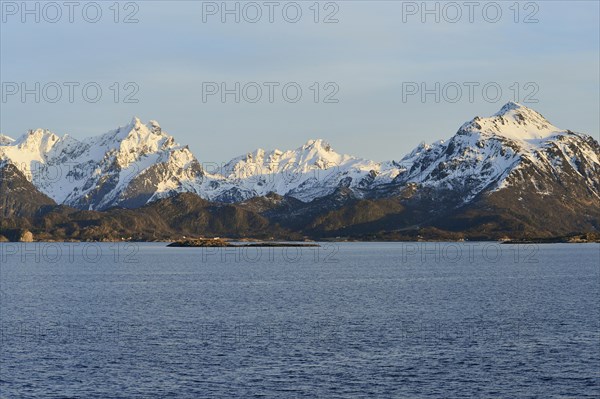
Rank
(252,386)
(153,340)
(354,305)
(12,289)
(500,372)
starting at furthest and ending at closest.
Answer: (12,289) → (354,305) → (153,340) → (500,372) → (252,386)

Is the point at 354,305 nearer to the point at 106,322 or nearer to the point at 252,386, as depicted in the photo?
the point at 106,322

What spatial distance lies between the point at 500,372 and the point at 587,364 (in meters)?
8.50

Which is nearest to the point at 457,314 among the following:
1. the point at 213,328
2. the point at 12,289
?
the point at 213,328

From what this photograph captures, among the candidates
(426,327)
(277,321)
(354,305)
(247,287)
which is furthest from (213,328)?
(247,287)

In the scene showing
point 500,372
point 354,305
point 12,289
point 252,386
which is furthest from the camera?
point 12,289

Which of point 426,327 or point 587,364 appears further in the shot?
point 426,327

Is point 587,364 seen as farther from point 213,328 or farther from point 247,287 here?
point 247,287

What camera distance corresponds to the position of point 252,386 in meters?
74.4

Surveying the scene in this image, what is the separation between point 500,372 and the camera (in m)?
80.0

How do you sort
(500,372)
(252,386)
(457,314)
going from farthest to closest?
(457,314) < (500,372) < (252,386)

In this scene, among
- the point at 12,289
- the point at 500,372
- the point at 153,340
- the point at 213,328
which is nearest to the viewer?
the point at 500,372

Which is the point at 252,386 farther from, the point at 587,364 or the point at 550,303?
the point at 550,303

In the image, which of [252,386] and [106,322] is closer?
[252,386]

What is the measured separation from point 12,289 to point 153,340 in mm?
78364
